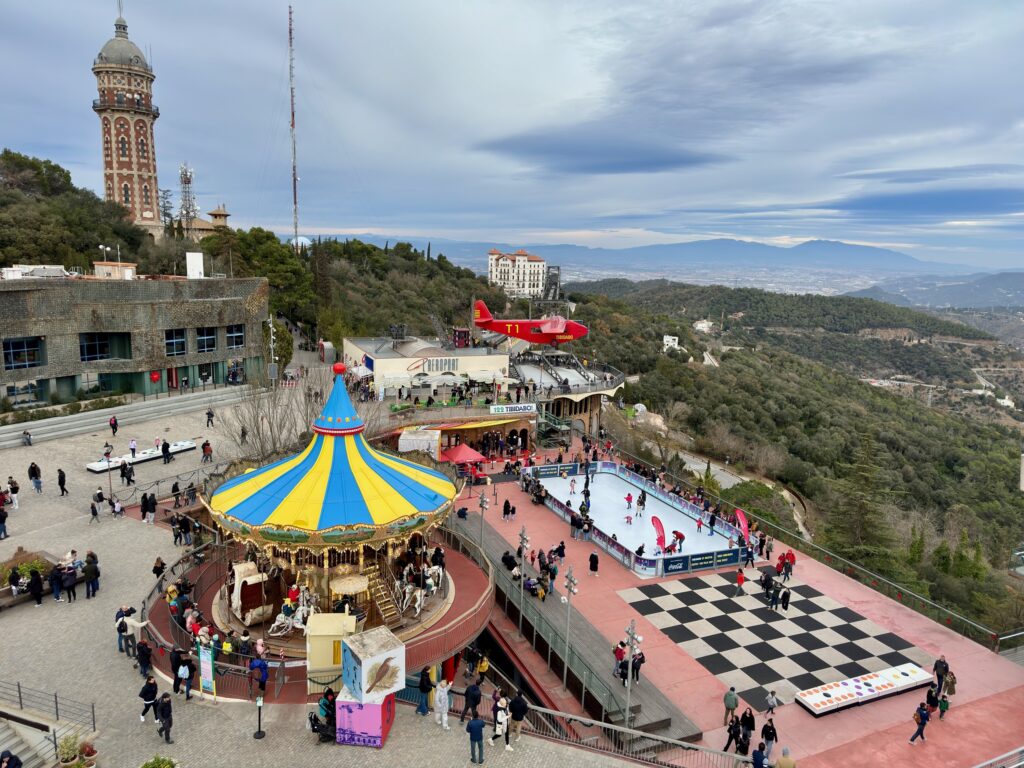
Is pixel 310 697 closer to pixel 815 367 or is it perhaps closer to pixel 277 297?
pixel 277 297

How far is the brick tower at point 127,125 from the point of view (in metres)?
63.8

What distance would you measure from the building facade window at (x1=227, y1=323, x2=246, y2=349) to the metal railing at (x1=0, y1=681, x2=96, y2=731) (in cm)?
3025

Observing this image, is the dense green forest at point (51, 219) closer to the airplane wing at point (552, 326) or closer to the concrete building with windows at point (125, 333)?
the concrete building with windows at point (125, 333)

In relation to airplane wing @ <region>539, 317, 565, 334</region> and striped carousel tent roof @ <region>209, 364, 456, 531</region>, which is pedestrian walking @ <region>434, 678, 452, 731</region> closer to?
striped carousel tent roof @ <region>209, 364, 456, 531</region>

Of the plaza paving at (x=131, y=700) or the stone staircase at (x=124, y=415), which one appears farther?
the stone staircase at (x=124, y=415)

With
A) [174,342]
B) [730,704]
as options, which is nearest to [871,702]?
[730,704]

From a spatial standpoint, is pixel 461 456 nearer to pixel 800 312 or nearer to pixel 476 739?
pixel 476 739

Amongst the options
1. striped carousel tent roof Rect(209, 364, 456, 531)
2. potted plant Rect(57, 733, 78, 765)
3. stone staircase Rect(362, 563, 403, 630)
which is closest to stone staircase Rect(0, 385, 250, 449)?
striped carousel tent roof Rect(209, 364, 456, 531)

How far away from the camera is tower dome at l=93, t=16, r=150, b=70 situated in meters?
63.6

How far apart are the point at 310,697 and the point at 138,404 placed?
26820 mm

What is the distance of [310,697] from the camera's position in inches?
503

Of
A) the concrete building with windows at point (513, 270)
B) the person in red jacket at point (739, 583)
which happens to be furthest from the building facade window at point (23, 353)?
the concrete building with windows at point (513, 270)

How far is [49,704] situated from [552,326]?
37481mm

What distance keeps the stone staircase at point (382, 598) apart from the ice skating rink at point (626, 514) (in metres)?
11.2
